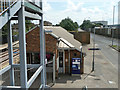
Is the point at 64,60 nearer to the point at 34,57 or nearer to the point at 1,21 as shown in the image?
the point at 34,57

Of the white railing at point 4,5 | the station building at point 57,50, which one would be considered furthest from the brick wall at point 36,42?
the white railing at point 4,5

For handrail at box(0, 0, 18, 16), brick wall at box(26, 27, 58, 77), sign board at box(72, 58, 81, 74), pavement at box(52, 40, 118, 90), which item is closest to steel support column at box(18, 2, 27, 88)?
handrail at box(0, 0, 18, 16)

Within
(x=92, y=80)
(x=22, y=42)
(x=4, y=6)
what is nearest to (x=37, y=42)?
(x=92, y=80)

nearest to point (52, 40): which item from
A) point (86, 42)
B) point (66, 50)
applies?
point (66, 50)

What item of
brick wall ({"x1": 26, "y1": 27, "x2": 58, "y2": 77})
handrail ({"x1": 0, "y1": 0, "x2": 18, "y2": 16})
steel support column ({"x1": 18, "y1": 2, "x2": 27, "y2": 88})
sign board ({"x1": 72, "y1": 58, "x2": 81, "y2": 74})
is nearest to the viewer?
handrail ({"x1": 0, "y1": 0, "x2": 18, "y2": 16})

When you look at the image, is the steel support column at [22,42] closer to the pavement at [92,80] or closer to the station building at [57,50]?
the pavement at [92,80]

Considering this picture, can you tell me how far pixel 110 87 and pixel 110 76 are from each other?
Result: 2.60 meters

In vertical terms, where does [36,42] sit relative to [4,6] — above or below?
below

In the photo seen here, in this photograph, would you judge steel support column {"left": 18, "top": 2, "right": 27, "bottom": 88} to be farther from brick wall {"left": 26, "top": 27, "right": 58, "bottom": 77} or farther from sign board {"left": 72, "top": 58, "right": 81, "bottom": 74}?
sign board {"left": 72, "top": 58, "right": 81, "bottom": 74}

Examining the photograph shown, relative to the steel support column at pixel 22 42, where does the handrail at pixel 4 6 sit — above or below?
above

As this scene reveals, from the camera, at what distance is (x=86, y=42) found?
3978cm

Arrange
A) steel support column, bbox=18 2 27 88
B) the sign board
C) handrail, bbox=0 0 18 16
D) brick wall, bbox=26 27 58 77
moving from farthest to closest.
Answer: the sign board, brick wall, bbox=26 27 58 77, steel support column, bbox=18 2 27 88, handrail, bbox=0 0 18 16

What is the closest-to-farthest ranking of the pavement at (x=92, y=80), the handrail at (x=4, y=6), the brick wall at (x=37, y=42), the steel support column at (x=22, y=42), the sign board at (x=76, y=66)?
the handrail at (x=4, y=6) < the steel support column at (x=22, y=42) < the pavement at (x=92, y=80) < the brick wall at (x=37, y=42) < the sign board at (x=76, y=66)

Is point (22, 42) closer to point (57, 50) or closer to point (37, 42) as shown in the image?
point (37, 42)
